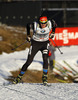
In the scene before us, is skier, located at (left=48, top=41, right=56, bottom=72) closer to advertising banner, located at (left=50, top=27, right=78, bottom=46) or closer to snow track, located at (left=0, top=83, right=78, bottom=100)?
advertising banner, located at (left=50, top=27, right=78, bottom=46)

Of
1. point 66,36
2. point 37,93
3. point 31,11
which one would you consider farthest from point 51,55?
point 31,11

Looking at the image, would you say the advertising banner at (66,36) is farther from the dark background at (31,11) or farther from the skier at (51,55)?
the dark background at (31,11)

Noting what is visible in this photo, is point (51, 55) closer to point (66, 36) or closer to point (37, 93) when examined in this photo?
point (66, 36)

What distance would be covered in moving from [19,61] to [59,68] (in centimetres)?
253

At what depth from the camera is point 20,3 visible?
3231 centimetres

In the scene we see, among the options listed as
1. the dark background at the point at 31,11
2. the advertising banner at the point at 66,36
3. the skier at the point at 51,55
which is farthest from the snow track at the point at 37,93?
the dark background at the point at 31,11

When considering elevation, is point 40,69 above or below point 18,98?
below

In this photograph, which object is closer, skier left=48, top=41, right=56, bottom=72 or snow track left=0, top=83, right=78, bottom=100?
snow track left=0, top=83, right=78, bottom=100

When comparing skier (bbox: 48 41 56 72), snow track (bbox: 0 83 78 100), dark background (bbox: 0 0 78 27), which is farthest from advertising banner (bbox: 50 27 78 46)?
snow track (bbox: 0 83 78 100)

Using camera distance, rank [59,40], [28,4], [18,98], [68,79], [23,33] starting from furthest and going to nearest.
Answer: [28,4], [23,33], [59,40], [68,79], [18,98]

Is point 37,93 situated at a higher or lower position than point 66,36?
higher

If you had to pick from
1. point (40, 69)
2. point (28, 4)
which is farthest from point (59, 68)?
point (28, 4)

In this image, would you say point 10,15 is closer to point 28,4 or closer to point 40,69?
point 28,4

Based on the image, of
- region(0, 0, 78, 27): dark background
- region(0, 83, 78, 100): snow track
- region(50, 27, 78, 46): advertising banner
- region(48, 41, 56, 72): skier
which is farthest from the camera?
region(0, 0, 78, 27): dark background
